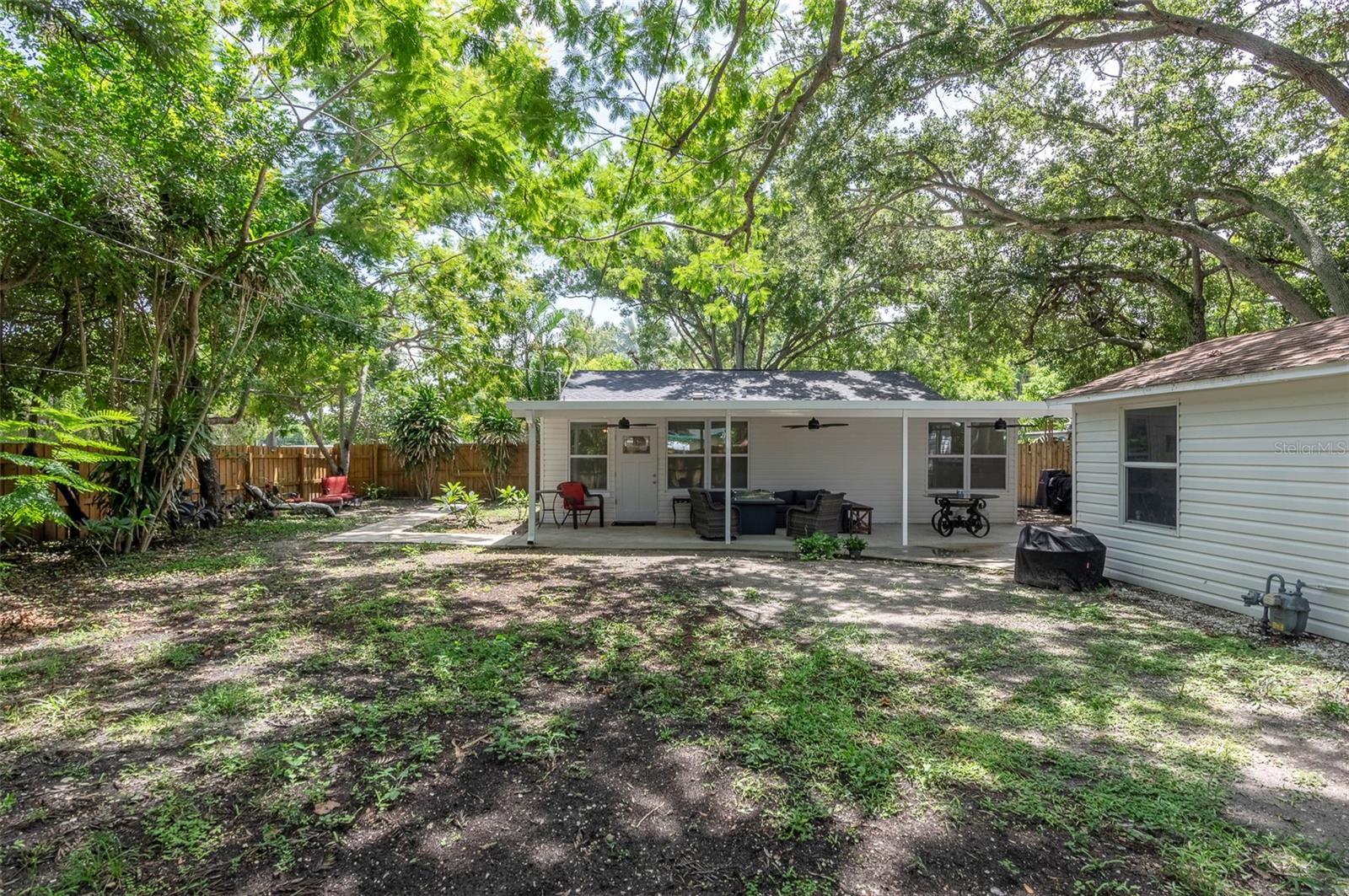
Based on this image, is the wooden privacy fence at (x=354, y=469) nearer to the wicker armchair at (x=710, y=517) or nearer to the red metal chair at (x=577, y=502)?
the red metal chair at (x=577, y=502)

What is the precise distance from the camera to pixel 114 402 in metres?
8.38

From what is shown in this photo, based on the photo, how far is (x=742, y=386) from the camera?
473 inches

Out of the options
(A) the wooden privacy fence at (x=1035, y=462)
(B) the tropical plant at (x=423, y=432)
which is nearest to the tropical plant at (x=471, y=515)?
(B) the tropical plant at (x=423, y=432)

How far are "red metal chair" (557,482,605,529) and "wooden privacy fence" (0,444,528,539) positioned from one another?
5.81m

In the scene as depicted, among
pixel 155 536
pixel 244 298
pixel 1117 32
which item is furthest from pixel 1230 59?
pixel 155 536

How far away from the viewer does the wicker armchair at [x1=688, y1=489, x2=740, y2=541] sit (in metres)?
10.1

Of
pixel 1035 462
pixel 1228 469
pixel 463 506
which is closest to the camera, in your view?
pixel 1228 469

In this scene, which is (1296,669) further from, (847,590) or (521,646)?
(521,646)

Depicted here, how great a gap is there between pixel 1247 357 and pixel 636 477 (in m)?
8.89

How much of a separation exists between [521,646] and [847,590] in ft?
12.0

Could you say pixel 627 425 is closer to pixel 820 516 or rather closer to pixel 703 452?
pixel 703 452

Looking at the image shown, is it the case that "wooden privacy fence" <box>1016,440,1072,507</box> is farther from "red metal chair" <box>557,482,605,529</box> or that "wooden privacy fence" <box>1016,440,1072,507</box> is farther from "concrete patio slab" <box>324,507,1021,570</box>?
"red metal chair" <box>557,482,605,529</box>

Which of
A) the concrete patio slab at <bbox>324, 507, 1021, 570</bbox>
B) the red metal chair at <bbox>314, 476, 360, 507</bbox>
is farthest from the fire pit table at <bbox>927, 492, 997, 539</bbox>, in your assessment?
the red metal chair at <bbox>314, 476, 360, 507</bbox>

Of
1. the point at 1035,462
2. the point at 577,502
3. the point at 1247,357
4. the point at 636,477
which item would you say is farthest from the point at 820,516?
the point at 1035,462
